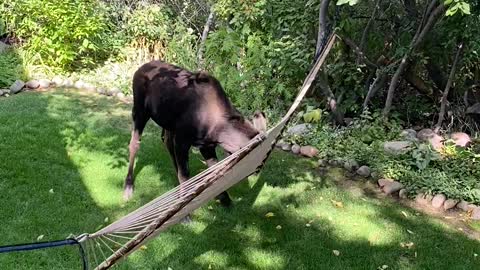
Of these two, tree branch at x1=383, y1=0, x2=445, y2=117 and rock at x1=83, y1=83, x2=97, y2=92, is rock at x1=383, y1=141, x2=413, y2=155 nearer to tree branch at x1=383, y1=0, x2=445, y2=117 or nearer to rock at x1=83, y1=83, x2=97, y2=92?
tree branch at x1=383, y1=0, x2=445, y2=117

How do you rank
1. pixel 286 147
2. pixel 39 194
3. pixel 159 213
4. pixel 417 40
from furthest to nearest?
pixel 286 147 < pixel 417 40 < pixel 39 194 < pixel 159 213

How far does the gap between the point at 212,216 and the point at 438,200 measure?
6.50ft

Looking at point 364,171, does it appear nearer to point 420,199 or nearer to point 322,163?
point 322,163

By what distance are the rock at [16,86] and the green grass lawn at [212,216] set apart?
184 centimetres

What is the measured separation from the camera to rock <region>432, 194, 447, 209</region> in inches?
178

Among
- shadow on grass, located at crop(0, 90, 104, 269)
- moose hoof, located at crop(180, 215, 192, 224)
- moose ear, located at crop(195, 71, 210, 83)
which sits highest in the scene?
→ moose ear, located at crop(195, 71, 210, 83)

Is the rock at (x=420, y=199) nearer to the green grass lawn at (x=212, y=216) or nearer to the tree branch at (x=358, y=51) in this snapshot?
the green grass lawn at (x=212, y=216)

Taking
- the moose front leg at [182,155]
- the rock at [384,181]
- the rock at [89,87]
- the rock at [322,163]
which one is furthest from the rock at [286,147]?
the rock at [89,87]

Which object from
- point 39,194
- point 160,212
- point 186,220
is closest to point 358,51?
point 186,220

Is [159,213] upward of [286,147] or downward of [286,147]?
upward

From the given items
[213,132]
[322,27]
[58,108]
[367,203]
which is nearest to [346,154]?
[367,203]

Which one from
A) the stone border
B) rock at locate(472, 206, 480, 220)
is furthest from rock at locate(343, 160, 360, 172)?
the stone border

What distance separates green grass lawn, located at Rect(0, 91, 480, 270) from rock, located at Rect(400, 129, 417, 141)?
1.17 meters

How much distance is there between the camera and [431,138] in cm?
556
